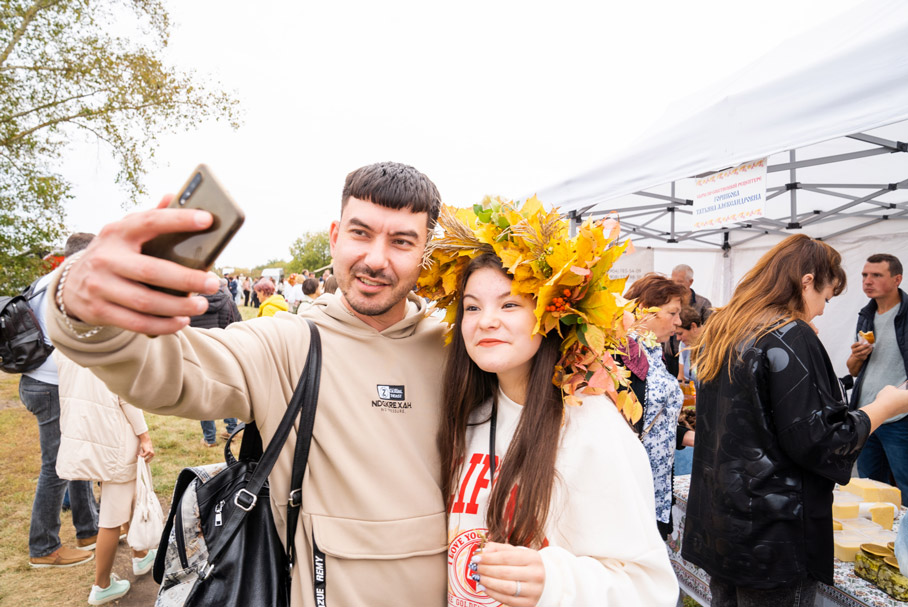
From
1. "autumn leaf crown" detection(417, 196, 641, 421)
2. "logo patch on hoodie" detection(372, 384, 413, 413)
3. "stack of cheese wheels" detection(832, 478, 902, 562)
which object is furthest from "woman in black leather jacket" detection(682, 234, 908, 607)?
"logo patch on hoodie" detection(372, 384, 413, 413)

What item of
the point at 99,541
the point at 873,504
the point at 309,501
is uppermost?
the point at 309,501

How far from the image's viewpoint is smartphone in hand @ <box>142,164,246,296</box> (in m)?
0.82

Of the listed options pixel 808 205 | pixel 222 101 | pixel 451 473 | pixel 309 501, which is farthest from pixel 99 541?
pixel 222 101

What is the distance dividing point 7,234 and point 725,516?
12075mm

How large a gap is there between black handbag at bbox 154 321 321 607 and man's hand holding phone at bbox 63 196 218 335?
0.69 meters

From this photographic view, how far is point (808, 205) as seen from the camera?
721cm

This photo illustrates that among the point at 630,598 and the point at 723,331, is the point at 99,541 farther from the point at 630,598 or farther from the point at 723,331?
the point at 723,331

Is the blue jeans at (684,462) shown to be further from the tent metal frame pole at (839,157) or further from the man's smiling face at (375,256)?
the man's smiling face at (375,256)

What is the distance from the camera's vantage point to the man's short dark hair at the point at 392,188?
1.63 metres

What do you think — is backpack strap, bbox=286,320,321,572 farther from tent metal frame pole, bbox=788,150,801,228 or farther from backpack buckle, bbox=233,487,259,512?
tent metal frame pole, bbox=788,150,801,228

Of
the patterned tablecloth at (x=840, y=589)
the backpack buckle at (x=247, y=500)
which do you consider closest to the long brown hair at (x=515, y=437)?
the backpack buckle at (x=247, y=500)

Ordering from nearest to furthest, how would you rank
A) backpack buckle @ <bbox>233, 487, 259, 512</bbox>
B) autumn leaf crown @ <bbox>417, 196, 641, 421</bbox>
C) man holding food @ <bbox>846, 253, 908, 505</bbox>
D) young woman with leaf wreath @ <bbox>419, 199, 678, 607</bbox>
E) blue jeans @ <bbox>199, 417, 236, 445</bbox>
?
young woman with leaf wreath @ <bbox>419, 199, 678, 607</bbox>, backpack buckle @ <bbox>233, 487, 259, 512</bbox>, autumn leaf crown @ <bbox>417, 196, 641, 421</bbox>, man holding food @ <bbox>846, 253, 908, 505</bbox>, blue jeans @ <bbox>199, 417, 236, 445</bbox>

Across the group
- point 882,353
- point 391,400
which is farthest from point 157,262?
point 882,353

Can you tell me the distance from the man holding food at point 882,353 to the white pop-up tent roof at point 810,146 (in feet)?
4.01
